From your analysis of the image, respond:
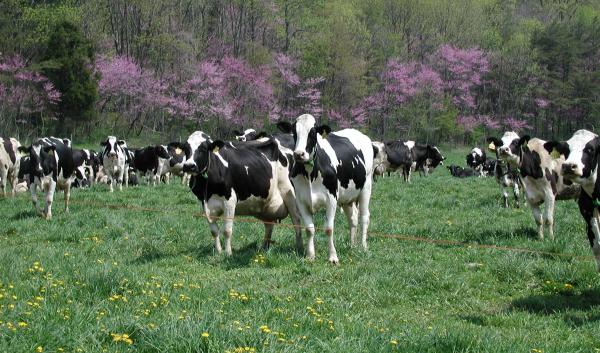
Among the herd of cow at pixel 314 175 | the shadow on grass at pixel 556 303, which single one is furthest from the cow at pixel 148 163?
the shadow on grass at pixel 556 303

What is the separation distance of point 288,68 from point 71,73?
21162mm

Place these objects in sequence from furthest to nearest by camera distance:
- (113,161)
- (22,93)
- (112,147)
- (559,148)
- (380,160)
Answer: (22,93)
(380,160)
(112,147)
(113,161)
(559,148)

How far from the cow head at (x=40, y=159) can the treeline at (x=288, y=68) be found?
33189 mm

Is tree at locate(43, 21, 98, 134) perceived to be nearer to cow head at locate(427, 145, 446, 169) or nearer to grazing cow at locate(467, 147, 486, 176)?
cow head at locate(427, 145, 446, 169)

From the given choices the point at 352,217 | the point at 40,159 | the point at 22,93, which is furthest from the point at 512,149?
the point at 22,93

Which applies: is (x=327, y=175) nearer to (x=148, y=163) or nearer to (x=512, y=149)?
(x=512, y=149)

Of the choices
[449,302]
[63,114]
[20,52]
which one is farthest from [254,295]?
[20,52]

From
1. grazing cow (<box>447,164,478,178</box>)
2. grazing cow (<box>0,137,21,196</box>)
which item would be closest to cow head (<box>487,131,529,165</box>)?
grazing cow (<box>0,137,21,196</box>)

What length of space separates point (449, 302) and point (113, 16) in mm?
56527

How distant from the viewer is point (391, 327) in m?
6.73

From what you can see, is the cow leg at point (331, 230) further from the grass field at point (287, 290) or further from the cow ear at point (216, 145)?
the cow ear at point (216, 145)

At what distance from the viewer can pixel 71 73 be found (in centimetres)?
4866

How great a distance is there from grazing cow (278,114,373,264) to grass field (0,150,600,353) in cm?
59

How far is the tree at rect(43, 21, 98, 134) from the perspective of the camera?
48500mm
